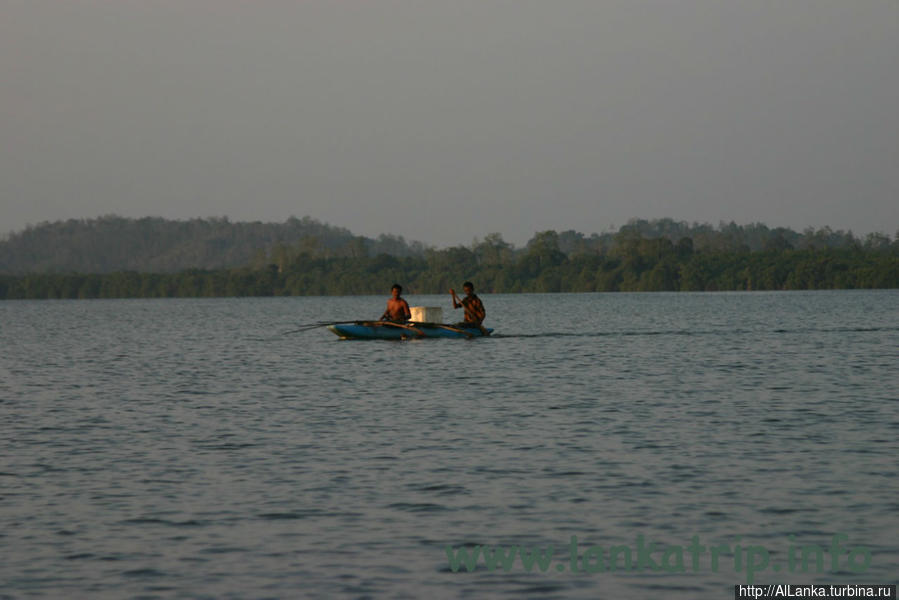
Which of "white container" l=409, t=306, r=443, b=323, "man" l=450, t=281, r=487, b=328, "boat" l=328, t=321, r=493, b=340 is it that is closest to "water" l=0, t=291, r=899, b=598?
"man" l=450, t=281, r=487, b=328

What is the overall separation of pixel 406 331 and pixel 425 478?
3021 centimetres

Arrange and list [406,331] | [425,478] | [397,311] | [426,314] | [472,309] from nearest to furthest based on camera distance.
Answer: [425,478] < [472,309] < [397,311] < [406,331] < [426,314]

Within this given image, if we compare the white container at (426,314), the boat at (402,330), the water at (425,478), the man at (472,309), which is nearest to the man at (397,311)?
the boat at (402,330)

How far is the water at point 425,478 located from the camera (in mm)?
11852

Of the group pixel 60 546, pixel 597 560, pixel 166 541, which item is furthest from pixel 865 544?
pixel 60 546

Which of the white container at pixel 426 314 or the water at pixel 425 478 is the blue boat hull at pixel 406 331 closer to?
the white container at pixel 426 314

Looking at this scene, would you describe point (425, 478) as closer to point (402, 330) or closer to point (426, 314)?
point (402, 330)

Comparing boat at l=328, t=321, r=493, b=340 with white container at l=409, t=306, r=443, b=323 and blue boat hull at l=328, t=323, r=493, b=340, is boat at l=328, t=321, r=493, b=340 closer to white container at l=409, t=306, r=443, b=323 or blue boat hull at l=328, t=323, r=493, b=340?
blue boat hull at l=328, t=323, r=493, b=340

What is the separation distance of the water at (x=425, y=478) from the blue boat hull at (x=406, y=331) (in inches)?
400

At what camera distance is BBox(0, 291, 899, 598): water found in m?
11.9

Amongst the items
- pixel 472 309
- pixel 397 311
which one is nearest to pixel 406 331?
pixel 397 311

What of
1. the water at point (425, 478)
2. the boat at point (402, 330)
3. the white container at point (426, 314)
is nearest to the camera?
the water at point (425, 478)

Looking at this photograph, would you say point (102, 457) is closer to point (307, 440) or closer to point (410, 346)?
point (307, 440)

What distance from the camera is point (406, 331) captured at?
47.1m
